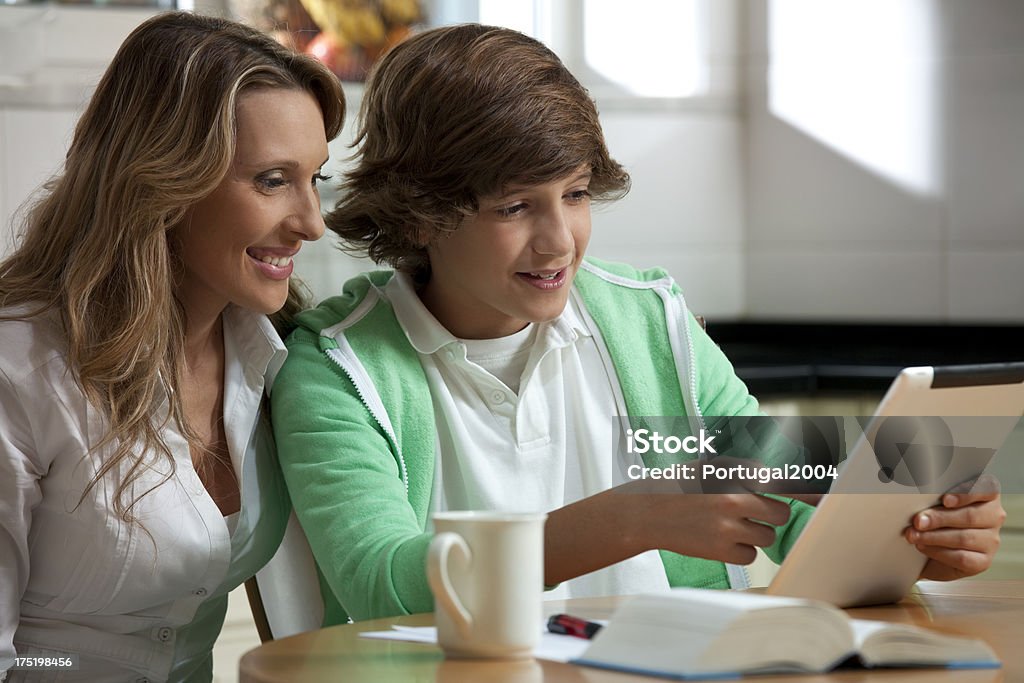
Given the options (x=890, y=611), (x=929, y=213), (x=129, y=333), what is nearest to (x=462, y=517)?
(x=890, y=611)

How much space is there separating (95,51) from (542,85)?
147 centimetres

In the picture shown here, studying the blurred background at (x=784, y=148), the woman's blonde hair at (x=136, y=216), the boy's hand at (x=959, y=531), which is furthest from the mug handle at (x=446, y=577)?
the blurred background at (x=784, y=148)

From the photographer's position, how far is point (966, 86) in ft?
10.3

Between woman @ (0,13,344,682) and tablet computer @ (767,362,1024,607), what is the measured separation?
68cm

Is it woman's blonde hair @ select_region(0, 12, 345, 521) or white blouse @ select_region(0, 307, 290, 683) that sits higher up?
woman's blonde hair @ select_region(0, 12, 345, 521)

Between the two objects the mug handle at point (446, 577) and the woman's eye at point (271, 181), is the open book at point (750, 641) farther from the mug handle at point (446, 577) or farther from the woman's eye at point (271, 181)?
the woman's eye at point (271, 181)

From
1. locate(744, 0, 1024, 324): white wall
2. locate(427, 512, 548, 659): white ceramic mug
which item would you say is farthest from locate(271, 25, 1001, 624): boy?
locate(744, 0, 1024, 324): white wall

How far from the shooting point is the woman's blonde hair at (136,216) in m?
1.46

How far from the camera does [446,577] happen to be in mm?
992

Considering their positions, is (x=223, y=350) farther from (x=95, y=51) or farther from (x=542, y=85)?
(x=95, y=51)

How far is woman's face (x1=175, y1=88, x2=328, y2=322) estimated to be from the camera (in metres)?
1.52

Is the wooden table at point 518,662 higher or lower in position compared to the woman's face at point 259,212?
lower

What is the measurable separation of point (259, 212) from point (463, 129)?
10.1 inches

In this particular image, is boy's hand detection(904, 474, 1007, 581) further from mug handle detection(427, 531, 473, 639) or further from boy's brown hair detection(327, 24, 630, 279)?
boy's brown hair detection(327, 24, 630, 279)
